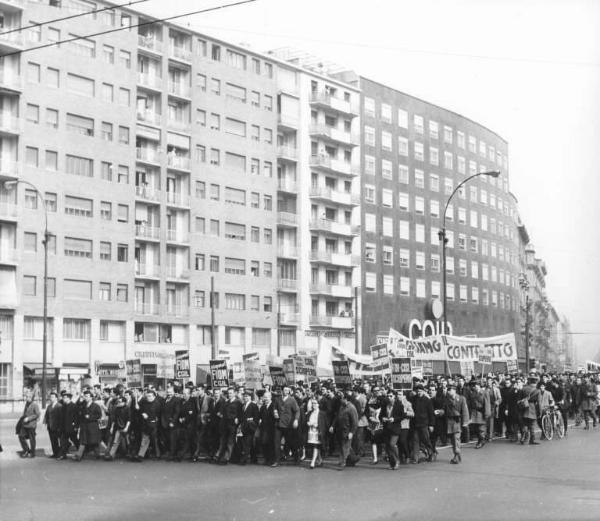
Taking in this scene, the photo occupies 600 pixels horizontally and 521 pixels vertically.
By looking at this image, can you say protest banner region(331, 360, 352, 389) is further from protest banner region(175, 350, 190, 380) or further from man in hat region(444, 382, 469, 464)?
protest banner region(175, 350, 190, 380)

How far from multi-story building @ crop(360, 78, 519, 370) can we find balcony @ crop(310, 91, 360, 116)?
1379 mm

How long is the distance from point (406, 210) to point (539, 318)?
2368 inches

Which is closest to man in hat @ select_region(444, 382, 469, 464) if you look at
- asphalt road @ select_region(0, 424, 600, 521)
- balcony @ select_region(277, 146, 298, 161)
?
asphalt road @ select_region(0, 424, 600, 521)

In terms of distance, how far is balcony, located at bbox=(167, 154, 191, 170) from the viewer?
219ft

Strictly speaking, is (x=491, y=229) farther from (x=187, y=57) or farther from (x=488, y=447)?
(x=488, y=447)

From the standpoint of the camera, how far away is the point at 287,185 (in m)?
75.8

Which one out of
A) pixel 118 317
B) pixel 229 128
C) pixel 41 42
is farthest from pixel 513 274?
pixel 41 42

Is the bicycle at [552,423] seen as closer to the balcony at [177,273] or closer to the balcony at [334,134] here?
the balcony at [177,273]

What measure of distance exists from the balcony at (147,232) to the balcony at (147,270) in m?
1.85

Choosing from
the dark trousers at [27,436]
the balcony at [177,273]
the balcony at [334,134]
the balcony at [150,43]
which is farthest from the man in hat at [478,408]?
the balcony at [334,134]

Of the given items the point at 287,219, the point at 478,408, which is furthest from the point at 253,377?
the point at 287,219

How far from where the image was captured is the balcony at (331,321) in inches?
3006

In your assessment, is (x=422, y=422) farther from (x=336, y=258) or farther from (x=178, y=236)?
(x=336, y=258)

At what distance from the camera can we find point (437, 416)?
22.6 m
